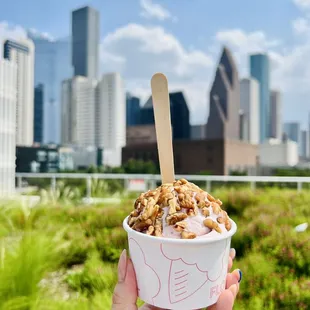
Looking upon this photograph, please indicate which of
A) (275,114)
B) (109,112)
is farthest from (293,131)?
(109,112)

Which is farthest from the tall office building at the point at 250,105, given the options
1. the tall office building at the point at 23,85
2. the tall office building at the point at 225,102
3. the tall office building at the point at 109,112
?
the tall office building at the point at 23,85

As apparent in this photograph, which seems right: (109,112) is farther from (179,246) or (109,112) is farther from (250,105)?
(179,246)

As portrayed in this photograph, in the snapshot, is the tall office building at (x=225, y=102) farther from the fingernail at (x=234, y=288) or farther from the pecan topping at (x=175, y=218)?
the pecan topping at (x=175, y=218)

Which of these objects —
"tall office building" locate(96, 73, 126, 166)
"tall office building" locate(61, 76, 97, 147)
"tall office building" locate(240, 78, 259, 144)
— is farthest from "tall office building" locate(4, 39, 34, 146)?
"tall office building" locate(240, 78, 259, 144)

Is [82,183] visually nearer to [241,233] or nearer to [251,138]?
[241,233]

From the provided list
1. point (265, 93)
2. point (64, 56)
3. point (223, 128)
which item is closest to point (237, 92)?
point (223, 128)
